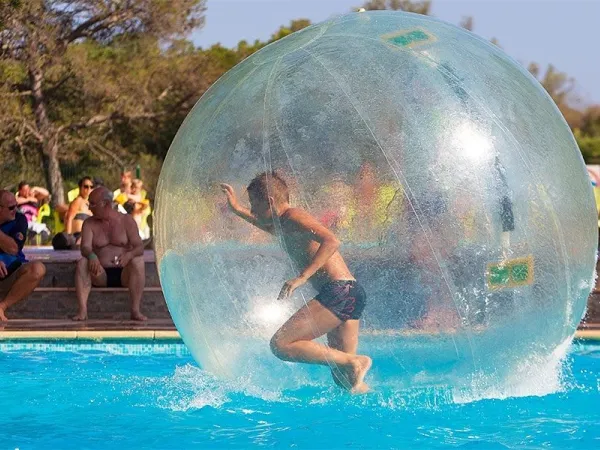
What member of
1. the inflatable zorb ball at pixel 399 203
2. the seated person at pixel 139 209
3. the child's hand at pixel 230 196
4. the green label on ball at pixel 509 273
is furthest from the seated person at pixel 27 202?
the green label on ball at pixel 509 273

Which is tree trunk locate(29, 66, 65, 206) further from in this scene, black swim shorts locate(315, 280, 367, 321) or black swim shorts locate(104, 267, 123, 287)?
black swim shorts locate(315, 280, 367, 321)

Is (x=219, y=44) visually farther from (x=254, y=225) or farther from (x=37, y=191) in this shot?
(x=254, y=225)

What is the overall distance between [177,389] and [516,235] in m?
2.41

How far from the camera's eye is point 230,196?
6.02 metres

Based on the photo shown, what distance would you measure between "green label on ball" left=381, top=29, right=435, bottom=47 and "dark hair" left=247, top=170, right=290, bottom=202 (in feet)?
3.30

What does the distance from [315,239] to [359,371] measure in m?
0.74

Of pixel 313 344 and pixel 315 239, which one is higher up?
pixel 315 239

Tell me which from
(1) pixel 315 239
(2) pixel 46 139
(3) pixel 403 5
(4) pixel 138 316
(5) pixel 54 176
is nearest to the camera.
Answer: (1) pixel 315 239

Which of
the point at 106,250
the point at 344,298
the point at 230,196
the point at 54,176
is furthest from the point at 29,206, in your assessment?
the point at 344,298

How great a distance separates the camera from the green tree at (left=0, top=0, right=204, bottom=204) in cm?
3019

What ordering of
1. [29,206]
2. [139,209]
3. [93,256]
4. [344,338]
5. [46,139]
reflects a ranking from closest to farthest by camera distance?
[344,338] → [93,256] → [139,209] → [29,206] → [46,139]

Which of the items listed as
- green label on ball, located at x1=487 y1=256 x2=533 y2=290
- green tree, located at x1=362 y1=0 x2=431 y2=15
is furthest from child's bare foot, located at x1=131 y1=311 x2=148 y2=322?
green tree, located at x1=362 y1=0 x2=431 y2=15

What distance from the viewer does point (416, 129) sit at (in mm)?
5828

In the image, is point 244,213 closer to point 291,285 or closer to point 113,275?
point 291,285
